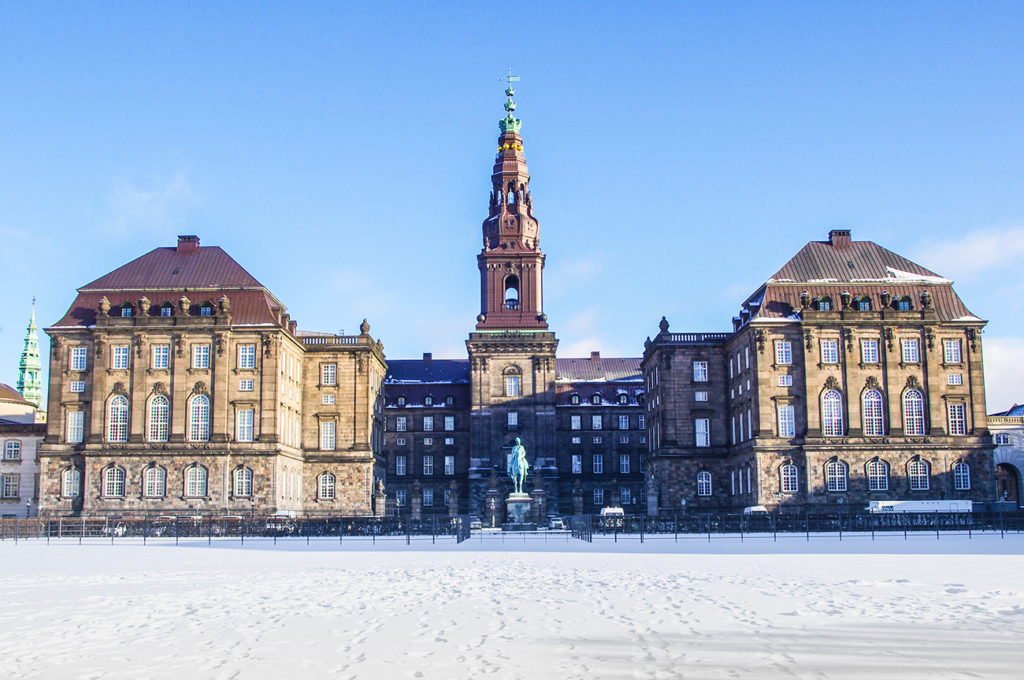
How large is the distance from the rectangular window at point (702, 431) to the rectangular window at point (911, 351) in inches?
612

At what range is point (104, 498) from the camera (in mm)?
75688

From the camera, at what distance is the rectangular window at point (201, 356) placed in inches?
3054

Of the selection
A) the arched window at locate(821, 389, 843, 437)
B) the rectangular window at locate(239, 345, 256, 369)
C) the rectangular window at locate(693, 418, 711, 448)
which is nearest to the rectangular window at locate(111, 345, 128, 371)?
the rectangular window at locate(239, 345, 256, 369)

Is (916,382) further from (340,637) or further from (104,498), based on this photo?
(340,637)

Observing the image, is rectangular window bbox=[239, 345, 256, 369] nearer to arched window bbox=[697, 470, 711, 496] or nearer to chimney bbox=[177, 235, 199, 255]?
chimney bbox=[177, 235, 199, 255]

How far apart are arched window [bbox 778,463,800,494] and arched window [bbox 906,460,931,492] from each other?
7249mm

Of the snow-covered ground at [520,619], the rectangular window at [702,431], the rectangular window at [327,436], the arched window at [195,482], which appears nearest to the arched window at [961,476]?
the rectangular window at [702,431]

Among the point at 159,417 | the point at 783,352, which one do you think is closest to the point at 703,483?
the point at 783,352

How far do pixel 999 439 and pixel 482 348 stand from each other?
46.0 meters

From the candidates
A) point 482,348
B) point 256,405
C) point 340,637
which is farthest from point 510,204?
point 340,637

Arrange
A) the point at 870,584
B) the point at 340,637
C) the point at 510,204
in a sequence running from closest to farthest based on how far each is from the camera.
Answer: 1. the point at 340,637
2. the point at 870,584
3. the point at 510,204

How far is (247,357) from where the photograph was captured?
77875mm

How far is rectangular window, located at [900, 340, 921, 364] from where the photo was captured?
245 ft

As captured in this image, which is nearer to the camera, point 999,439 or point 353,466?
point 353,466
